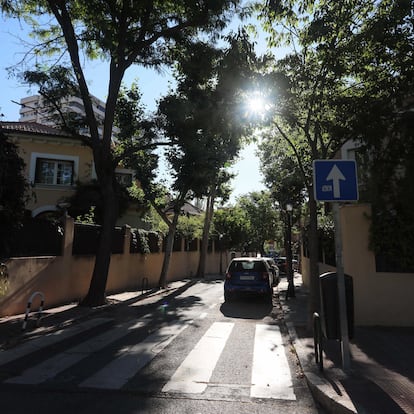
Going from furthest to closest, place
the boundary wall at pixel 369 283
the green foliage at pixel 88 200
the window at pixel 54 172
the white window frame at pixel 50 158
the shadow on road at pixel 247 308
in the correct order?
the window at pixel 54 172
the white window frame at pixel 50 158
the green foliage at pixel 88 200
the shadow on road at pixel 247 308
the boundary wall at pixel 369 283

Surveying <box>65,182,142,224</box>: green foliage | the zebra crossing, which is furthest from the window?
the zebra crossing

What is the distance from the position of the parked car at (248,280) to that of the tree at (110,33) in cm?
440

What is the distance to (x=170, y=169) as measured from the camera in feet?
61.9

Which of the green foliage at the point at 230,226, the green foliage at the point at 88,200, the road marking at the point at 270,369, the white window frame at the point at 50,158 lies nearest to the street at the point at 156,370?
the road marking at the point at 270,369

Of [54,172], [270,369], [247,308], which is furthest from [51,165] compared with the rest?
[270,369]

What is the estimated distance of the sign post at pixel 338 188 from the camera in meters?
5.46

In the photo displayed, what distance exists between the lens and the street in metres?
4.48

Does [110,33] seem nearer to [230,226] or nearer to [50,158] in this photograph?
[50,158]

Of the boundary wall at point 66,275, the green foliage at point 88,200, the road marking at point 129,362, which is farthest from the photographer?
the green foliage at point 88,200

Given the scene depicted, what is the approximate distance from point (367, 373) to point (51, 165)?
20532 mm

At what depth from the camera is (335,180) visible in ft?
18.8

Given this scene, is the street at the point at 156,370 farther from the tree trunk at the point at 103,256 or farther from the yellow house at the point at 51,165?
the yellow house at the point at 51,165

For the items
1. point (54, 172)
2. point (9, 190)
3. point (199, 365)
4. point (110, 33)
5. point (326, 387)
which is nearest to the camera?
point (326, 387)

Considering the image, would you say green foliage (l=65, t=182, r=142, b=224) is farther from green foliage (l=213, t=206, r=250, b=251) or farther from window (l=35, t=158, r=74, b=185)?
green foliage (l=213, t=206, r=250, b=251)
